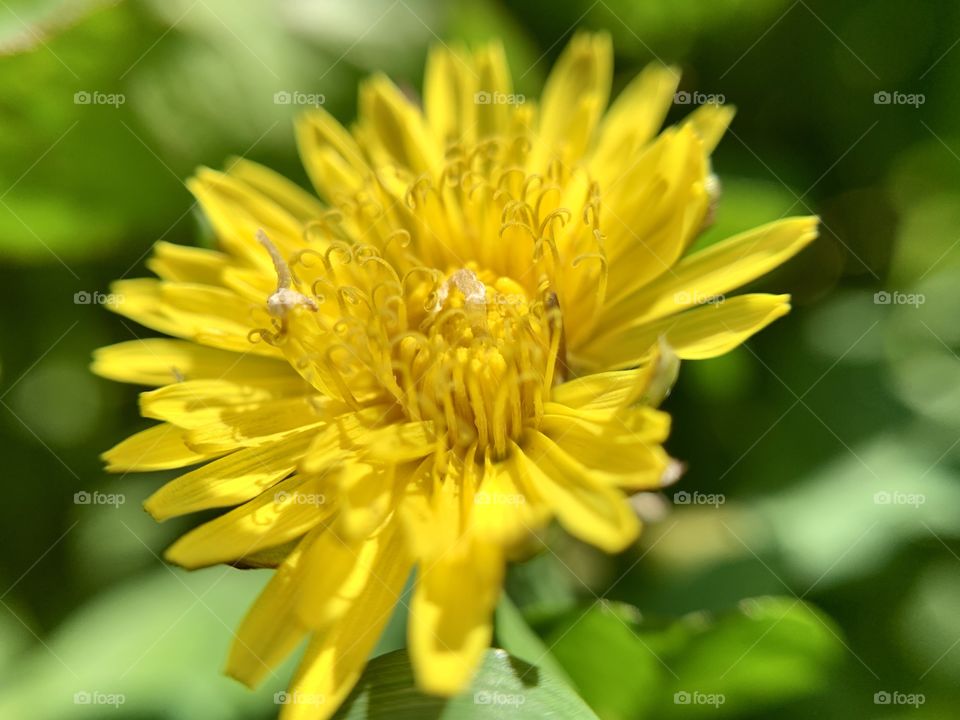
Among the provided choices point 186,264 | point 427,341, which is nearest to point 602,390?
point 427,341

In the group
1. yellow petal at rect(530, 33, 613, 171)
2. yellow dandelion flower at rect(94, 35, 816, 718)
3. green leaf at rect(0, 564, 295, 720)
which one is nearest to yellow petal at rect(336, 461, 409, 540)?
yellow dandelion flower at rect(94, 35, 816, 718)

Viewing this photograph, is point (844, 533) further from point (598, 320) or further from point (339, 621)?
point (339, 621)

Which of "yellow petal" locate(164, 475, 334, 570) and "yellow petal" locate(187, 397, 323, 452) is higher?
"yellow petal" locate(187, 397, 323, 452)

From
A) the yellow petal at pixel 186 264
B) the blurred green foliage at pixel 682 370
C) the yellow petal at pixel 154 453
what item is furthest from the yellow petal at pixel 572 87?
the yellow petal at pixel 154 453

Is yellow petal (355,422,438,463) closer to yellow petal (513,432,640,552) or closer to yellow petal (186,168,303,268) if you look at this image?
yellow petal (513,432,640,552)

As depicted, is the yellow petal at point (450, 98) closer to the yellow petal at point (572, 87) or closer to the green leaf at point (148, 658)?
the yellow petal at point (572, 87)

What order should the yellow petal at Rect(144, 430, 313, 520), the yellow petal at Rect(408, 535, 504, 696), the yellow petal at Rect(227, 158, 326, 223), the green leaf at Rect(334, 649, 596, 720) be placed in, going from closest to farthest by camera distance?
the yellow petal at Rect(408, 535, 504, 696) → the green leaf at Rect(334, 649, 596, 720) → the yellow petal at Rect(144, 430, 313, 520) → the yellow petal at Rect(227, 158, 326, 223)
